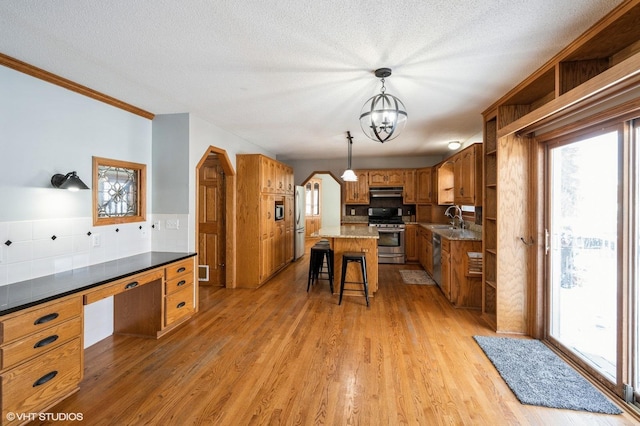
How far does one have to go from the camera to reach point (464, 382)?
90.5 inches

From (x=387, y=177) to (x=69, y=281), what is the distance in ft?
19.8

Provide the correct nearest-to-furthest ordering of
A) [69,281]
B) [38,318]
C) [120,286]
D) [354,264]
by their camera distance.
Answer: [38,318] → [69,281] → [120,286] → [354,264]

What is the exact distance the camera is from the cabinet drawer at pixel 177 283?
311 centimetres

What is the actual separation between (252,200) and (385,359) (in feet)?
10.3

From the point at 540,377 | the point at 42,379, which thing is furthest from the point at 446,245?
the point at 42,379

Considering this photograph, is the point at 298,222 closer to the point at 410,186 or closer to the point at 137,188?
the point at 410,186

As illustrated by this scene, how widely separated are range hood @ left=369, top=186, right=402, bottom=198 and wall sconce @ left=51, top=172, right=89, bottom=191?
5.63 metres

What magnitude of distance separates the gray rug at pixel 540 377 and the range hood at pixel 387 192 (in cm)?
435

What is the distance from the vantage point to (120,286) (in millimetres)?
2506

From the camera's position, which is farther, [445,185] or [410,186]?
[410,186]

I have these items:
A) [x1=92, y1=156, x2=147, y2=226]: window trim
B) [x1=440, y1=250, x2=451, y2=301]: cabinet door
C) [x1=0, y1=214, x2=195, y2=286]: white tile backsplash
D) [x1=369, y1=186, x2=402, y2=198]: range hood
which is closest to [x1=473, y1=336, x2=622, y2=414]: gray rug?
[x1=440, y1=250, x2=451, y2=301]: cabinet door

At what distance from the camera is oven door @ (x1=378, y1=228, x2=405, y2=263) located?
6.62 metres

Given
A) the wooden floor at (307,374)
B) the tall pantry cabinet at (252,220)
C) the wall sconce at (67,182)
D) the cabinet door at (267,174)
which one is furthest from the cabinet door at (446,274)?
the wall sconce at (67,182)

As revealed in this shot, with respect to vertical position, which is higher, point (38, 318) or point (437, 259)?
point (38, 318)
